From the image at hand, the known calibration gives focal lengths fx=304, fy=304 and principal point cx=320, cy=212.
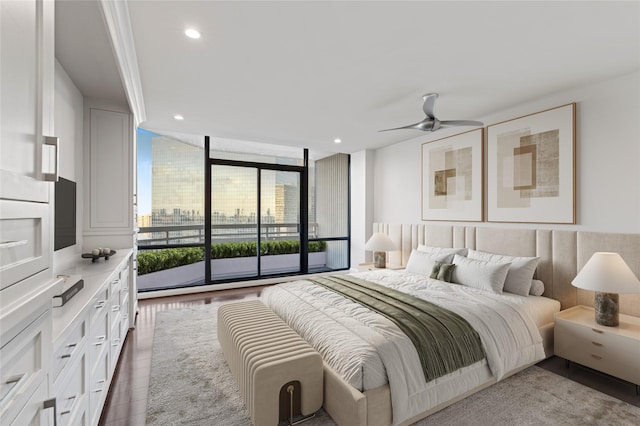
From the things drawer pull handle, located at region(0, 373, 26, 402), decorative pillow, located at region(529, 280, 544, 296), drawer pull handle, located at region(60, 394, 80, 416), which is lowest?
drawer pull handle, located at region(60, 394, 80, 416)

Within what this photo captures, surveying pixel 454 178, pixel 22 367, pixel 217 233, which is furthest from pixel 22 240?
pixel 217 233

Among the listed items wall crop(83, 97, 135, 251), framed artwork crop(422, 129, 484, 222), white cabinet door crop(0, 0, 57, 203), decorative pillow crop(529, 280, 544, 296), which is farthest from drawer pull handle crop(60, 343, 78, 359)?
framed artwork crop(422, 129, 484, 222)

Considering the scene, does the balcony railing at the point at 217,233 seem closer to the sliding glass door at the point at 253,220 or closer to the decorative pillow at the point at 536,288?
the sliding glass door at the point at 253,220

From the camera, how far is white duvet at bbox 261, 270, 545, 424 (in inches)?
75.2

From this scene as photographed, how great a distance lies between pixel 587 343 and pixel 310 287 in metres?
2.51

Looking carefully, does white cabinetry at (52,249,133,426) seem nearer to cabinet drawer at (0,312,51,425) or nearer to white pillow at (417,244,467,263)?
cabinet drawer at (0,312,51,425)

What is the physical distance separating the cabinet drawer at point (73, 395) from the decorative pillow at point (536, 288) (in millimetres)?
3847

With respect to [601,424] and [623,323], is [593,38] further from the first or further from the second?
[601,424]

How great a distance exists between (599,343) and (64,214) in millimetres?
4506

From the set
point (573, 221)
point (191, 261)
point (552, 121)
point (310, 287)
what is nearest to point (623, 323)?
point (573, 221)

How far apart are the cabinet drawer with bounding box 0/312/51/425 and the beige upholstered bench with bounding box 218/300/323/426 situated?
1.25 meters

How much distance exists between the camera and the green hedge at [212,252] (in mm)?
4941

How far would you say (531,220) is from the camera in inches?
138

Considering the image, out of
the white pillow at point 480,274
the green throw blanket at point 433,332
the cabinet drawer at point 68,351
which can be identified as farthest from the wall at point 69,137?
the white pillow at point 480,274
